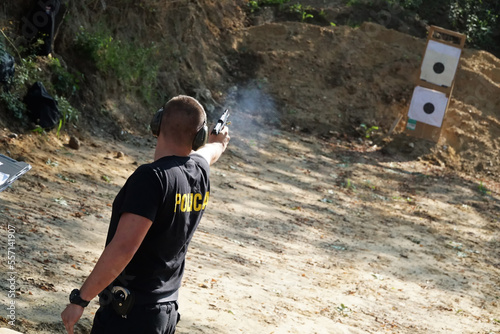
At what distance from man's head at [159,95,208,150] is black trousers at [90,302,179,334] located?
0.74 m

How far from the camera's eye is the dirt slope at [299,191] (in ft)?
20.8

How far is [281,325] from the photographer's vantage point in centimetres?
591

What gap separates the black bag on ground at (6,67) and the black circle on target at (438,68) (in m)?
11.0

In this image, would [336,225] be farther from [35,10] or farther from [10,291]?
[10,291]

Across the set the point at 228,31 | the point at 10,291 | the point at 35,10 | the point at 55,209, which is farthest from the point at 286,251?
the point at 228,31

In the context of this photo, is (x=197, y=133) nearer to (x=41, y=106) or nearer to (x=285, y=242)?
(x=285, y=242)

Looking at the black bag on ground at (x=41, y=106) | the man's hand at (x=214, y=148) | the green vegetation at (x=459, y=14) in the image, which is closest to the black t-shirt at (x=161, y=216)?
the man's hand at (x=214, y=148)

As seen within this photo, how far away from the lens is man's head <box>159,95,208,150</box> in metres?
3.04

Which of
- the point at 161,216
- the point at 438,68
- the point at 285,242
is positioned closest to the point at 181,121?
the point at 161,216

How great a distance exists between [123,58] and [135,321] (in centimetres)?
1005

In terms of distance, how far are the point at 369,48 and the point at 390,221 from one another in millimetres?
8067

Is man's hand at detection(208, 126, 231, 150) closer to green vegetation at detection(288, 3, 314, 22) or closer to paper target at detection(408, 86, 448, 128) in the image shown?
paper target at detection(408, 86, 448, 128)

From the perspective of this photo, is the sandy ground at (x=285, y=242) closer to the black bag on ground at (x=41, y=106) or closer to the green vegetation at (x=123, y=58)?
the black bag on ground at (x=41, y=106)

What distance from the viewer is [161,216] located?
114 inches
